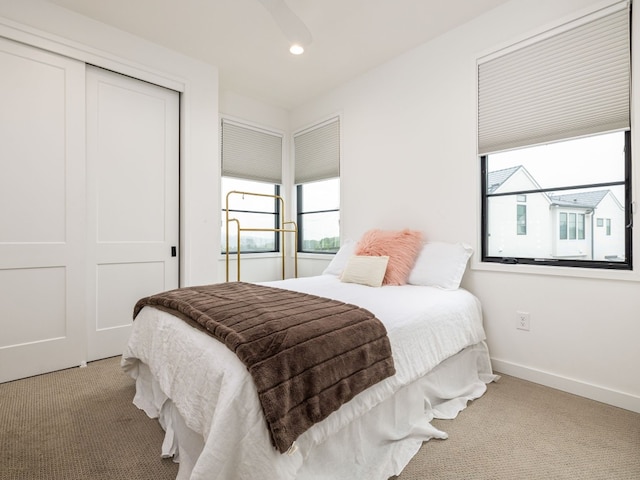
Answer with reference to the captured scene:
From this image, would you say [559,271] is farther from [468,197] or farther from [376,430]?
[376,430]

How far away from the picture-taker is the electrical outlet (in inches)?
92.3

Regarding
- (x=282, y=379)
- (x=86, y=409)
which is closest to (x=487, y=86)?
(x=282, y=379)

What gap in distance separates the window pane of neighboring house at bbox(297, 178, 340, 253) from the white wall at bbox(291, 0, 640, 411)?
328 mm

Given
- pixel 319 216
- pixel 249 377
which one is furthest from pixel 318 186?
pixel 249 377

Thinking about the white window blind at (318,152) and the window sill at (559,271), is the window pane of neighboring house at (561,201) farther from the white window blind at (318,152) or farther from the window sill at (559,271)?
the white window blind at (318,152)

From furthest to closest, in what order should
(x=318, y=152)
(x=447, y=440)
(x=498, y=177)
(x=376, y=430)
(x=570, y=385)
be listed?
1. (x=318, y=152)
2. (x=498, y=177)
3. (x=570, y=385)
4. (x=447, y=440)
5. (x=376, y=430)

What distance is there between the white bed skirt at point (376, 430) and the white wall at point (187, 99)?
1.36 metres

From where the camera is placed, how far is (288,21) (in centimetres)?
200

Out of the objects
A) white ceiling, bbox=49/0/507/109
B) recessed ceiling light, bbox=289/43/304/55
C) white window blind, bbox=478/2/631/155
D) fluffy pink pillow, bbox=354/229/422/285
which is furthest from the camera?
recessed ceiling light, bbox=289/43/304/55

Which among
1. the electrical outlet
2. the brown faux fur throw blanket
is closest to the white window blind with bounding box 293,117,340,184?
the electrical outlet

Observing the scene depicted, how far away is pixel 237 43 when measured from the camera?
2.96 m

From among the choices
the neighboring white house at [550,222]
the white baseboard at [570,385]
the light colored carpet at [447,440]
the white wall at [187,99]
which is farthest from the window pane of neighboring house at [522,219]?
the white wall at [187,99]

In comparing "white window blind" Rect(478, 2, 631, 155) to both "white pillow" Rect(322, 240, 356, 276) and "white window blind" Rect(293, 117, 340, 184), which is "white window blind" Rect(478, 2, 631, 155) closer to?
"white pillow" Rect(322, 240, 356, 276)

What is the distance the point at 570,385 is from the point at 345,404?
67.6 inches
